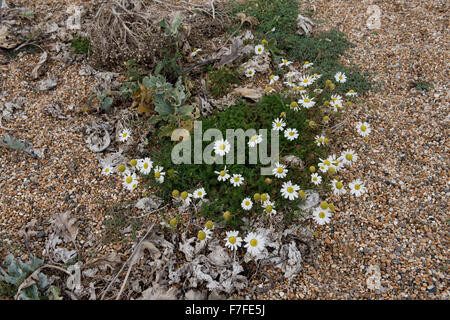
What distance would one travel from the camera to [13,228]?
312cm

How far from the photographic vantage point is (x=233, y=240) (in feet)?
9.06

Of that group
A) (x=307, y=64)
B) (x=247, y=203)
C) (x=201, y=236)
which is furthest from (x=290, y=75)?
(x=201, y=236)

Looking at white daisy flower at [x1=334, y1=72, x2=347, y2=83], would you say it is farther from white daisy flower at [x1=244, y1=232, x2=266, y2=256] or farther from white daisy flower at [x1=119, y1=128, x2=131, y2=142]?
white daisy flower at [x1=119, y1=128, x2=131, y2=142]

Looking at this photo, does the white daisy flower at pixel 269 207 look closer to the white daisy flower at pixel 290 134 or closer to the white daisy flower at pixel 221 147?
the white daisy flower at pixel 221 147

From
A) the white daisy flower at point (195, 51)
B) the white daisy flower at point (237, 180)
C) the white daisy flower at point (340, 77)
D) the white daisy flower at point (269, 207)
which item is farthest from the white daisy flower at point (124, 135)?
the white daisy flower at point (340, 77)

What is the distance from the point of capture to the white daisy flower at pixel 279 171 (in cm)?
304

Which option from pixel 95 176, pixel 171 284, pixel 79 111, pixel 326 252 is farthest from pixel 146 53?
pixel 326 252

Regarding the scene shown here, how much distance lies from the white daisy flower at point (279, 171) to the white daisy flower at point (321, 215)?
45 cm

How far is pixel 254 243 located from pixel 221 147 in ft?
3.43

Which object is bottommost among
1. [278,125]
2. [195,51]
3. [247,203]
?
[247,203]

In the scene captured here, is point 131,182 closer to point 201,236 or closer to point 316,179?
point 201,236

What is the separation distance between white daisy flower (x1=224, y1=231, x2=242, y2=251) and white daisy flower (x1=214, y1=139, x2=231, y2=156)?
815 millimetres

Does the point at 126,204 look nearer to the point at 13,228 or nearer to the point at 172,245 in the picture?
the point at 172,245

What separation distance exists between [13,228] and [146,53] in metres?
2.53
